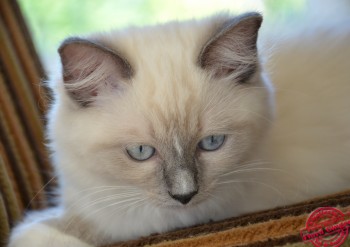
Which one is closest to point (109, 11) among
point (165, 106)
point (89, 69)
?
point (89, 69)

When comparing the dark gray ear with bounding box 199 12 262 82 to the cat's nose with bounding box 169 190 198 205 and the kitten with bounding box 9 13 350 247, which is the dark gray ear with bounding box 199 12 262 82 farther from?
the cat's nose with bounding box 169 190 198 205

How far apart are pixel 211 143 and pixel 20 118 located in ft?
3.36

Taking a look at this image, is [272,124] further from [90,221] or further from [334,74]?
[90,221]

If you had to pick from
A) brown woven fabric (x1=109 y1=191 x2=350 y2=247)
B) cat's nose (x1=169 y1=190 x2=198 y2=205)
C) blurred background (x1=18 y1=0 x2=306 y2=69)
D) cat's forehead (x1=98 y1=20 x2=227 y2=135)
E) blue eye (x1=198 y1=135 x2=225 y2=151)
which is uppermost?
blurred background (x1=18 y1=0 x2=306 y2=69)

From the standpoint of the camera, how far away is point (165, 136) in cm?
134

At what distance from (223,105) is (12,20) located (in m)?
1.23

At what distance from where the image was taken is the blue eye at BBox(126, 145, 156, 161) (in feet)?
4.45

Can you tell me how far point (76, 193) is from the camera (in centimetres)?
161

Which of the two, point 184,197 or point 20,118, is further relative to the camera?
point 20,118

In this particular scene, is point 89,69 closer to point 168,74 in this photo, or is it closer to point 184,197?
point 168,74

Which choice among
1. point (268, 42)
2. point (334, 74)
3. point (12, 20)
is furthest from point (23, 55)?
point (334, 74)

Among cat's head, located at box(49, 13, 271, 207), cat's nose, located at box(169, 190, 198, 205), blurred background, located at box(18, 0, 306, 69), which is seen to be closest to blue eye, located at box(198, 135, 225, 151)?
cat's head, located at box(49, 13, 271, 207)

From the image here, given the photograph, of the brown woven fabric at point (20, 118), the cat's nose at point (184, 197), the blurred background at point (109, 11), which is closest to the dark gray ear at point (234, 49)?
the cat's nose at point (184, 197)

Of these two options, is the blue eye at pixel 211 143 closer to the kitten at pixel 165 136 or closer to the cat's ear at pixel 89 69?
the kitten at pixel 165 136
